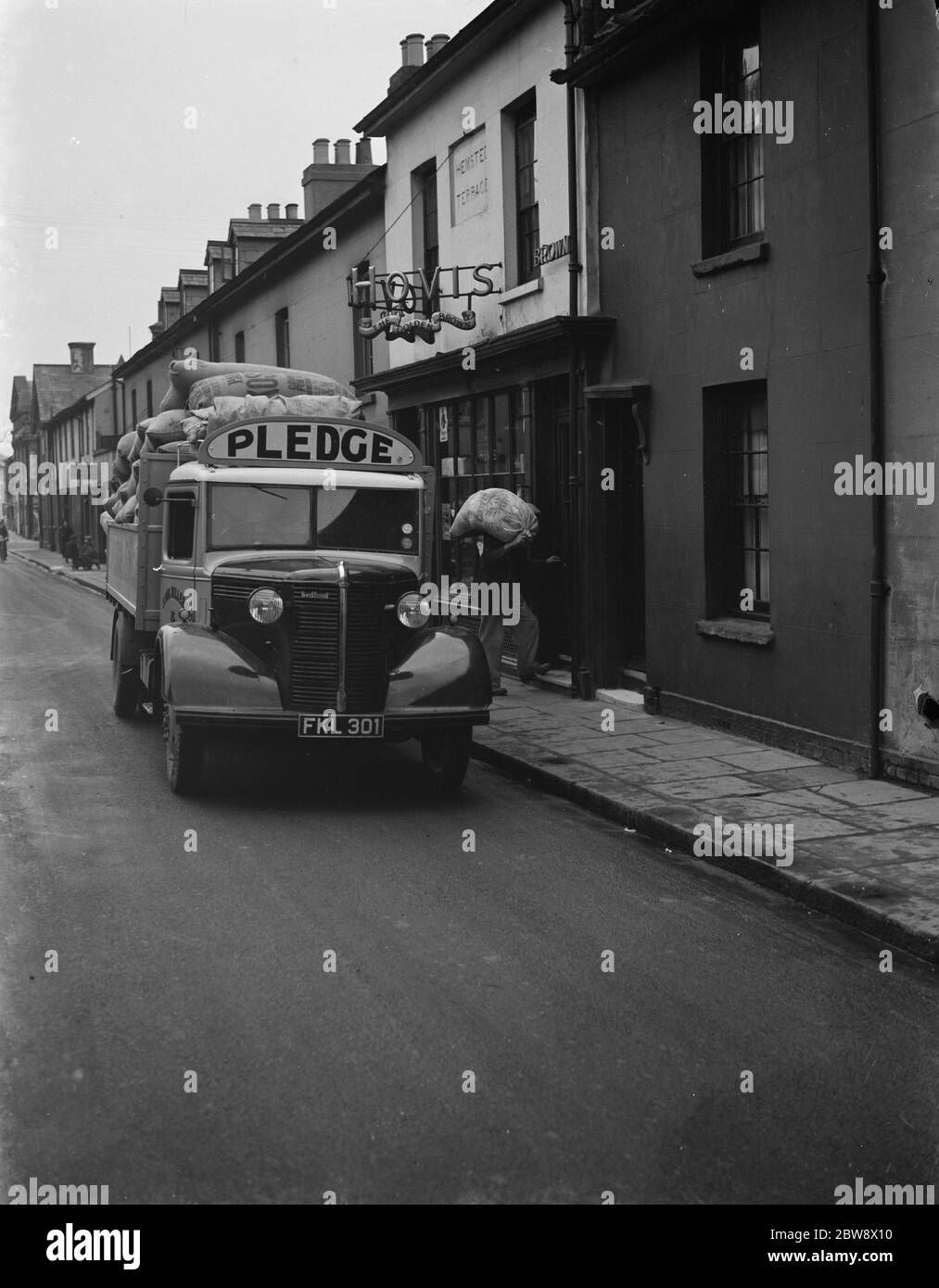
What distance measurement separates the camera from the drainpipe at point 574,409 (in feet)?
43.0

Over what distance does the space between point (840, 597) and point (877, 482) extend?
34.8 inches

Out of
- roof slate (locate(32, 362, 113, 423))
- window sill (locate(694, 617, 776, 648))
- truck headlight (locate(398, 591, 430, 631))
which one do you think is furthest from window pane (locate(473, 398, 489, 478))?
roof slate (locate(32, 362, 113, 423))

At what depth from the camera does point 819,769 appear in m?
9.66

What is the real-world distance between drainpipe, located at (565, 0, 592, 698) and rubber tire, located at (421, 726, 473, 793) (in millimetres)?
4190

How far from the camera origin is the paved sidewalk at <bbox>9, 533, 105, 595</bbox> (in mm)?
35875

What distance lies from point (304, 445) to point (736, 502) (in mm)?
3587

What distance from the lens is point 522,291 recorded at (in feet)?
47.5

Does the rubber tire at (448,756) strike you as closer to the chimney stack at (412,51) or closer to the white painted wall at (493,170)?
the white painted wall at (493,170)
